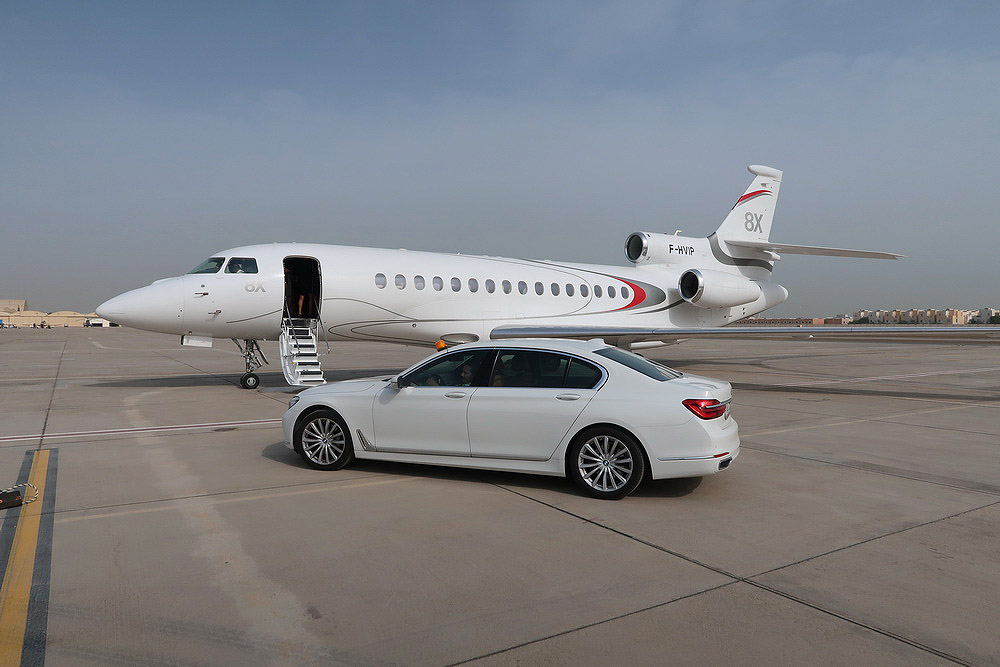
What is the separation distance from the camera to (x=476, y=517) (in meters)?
5.32

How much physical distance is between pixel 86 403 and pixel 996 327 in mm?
16836

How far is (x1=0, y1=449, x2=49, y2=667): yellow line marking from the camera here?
3230mm

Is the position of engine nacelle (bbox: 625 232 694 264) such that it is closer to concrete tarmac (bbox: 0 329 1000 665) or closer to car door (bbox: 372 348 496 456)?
concrete tarmac (bbox: 0 329 1000 665)

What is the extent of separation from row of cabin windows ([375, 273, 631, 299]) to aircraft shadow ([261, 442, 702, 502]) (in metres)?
8.48

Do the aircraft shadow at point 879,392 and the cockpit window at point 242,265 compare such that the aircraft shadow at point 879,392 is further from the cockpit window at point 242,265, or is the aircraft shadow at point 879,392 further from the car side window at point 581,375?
the cockpit window at point 242,265

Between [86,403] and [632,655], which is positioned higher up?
[632,655]

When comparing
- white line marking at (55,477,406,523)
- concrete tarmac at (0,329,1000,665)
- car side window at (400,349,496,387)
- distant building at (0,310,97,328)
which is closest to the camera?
concrete tarmac at (0,329,1000,665)

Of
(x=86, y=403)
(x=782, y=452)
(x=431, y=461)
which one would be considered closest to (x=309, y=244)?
(x=86, y=403)

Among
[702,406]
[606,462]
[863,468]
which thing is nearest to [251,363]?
[606,462]

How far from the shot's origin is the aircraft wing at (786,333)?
40.7 ft

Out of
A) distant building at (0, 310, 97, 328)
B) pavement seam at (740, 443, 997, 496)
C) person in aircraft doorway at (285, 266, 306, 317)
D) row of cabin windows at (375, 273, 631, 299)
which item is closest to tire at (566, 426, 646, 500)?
pavement seam at (740, 443, 997, 496)

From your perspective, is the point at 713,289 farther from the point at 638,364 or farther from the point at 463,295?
the point at 638,364

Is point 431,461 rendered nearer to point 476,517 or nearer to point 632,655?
point 476,517

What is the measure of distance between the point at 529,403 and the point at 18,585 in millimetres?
3890
